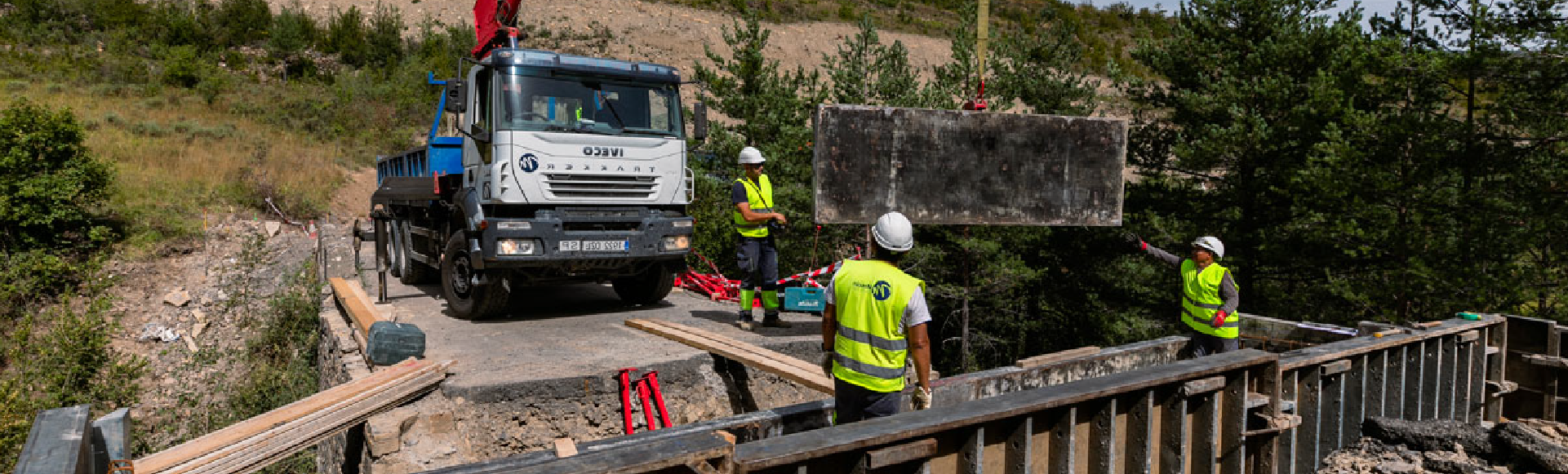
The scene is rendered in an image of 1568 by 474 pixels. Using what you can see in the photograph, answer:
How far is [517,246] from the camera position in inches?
299

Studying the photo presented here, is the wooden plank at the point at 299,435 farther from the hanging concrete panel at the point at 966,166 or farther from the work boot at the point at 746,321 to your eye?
the hanging concrete panel at the point at 966,166

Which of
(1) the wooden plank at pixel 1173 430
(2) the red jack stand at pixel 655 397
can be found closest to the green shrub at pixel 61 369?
(2) the red jack stand at pixel 655 397

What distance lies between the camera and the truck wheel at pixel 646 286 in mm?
9375

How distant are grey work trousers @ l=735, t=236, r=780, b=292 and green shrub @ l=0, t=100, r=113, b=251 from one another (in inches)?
522

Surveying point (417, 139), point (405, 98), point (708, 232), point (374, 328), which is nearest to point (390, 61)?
point (405, 98)

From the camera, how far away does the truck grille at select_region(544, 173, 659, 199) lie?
771 centimetres

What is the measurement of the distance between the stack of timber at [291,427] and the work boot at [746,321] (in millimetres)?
3052

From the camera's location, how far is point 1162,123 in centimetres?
1392

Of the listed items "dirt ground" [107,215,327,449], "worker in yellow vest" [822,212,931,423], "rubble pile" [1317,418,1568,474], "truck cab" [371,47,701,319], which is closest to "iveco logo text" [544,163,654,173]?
"truck cab" [371,47,701,319]

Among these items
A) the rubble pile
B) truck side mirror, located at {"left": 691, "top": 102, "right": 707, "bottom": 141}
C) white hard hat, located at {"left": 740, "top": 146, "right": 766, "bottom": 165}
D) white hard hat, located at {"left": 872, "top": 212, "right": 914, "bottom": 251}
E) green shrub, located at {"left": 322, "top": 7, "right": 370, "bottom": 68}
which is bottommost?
the rubble pile

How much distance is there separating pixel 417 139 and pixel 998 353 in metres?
19.8

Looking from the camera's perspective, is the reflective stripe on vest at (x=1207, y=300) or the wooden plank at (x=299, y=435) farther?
the reflective stripe on vest at (x=1207, y=300)

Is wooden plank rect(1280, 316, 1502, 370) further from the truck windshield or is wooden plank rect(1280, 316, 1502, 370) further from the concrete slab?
the truck windshield

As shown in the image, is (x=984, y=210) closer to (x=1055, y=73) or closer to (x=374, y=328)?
(x=374, y=328)
